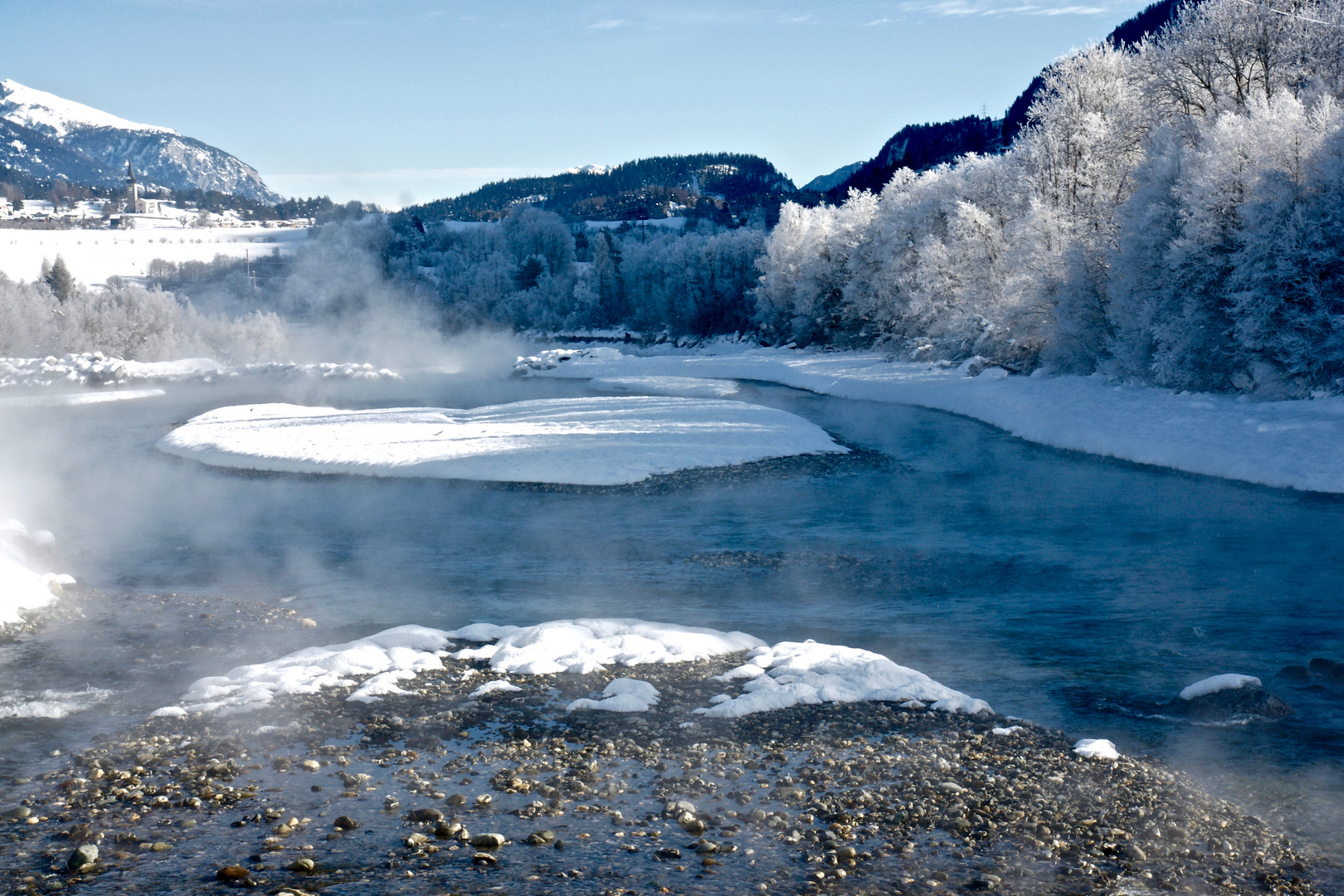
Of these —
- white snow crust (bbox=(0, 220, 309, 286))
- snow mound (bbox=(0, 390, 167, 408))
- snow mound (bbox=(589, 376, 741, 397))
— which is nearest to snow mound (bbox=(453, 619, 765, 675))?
snow mound (bbox=(589, 376, 741, 397))

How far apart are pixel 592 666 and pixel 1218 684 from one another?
691 centimetres

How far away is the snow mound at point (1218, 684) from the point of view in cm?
1031

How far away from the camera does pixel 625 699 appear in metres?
10.4

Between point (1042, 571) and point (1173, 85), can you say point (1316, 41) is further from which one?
point (1042, 571)

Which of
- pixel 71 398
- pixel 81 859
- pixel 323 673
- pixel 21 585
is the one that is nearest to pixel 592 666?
pixel 323 673

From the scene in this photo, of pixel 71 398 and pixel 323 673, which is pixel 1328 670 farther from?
pixel 71 398

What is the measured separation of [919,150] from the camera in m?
182

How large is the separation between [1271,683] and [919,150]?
608 feet

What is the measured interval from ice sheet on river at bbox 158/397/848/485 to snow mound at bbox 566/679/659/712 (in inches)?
631

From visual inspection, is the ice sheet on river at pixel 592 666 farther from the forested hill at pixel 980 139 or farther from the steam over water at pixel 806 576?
the forested hill at pixel 980 139

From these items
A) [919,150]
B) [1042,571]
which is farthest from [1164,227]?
[919,150]

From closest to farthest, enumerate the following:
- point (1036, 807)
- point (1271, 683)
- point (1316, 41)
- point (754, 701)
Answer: point (1036, 807) → point (754, 701) → point (1271, 683) → point (1316, 41)

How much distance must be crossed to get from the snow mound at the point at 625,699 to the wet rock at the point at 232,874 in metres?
4.09

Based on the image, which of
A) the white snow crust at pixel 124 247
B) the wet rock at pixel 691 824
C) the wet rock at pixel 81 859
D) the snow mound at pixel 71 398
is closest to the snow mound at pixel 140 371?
the snow mound at pixel 71 398
